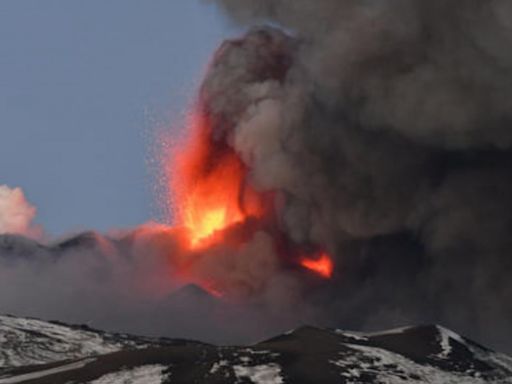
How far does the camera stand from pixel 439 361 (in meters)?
160

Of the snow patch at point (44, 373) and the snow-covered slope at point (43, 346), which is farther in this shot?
the snow-covered slope at point (43, 346)

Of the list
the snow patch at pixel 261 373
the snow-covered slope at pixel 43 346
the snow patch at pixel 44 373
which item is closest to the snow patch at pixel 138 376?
the snow patch at pixel 261 373

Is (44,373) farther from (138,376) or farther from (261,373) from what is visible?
(261,373)

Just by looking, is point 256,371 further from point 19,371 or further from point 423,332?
point 423,332

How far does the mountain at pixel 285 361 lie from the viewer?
12238cm

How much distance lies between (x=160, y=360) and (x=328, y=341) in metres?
39.4

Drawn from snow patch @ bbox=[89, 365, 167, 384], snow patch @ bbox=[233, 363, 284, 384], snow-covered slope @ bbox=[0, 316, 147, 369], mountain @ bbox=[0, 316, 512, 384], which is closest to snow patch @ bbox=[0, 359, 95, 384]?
mountain @ bbox=[0, 316, 512, 384]

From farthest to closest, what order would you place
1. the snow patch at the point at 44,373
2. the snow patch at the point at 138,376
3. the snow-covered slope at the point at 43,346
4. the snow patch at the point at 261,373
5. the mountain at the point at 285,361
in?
the snow-covered slope at the point at 43,346 < the snow patch at the point at 44,373 < the mountain at the point at 285,361 < the snow patch at the point at 138,376 < the snow patch at the point at 261,373

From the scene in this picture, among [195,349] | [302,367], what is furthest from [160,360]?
[302,367]

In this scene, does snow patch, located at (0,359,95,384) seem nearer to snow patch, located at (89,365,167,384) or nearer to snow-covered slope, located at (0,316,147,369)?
snow patch, located at (89,365,167,384)

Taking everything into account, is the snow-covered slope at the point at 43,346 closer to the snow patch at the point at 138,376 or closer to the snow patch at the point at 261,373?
the snow patch at the point at 138,376

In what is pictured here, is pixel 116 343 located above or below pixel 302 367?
above

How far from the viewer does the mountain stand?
122m

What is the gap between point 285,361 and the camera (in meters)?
131
